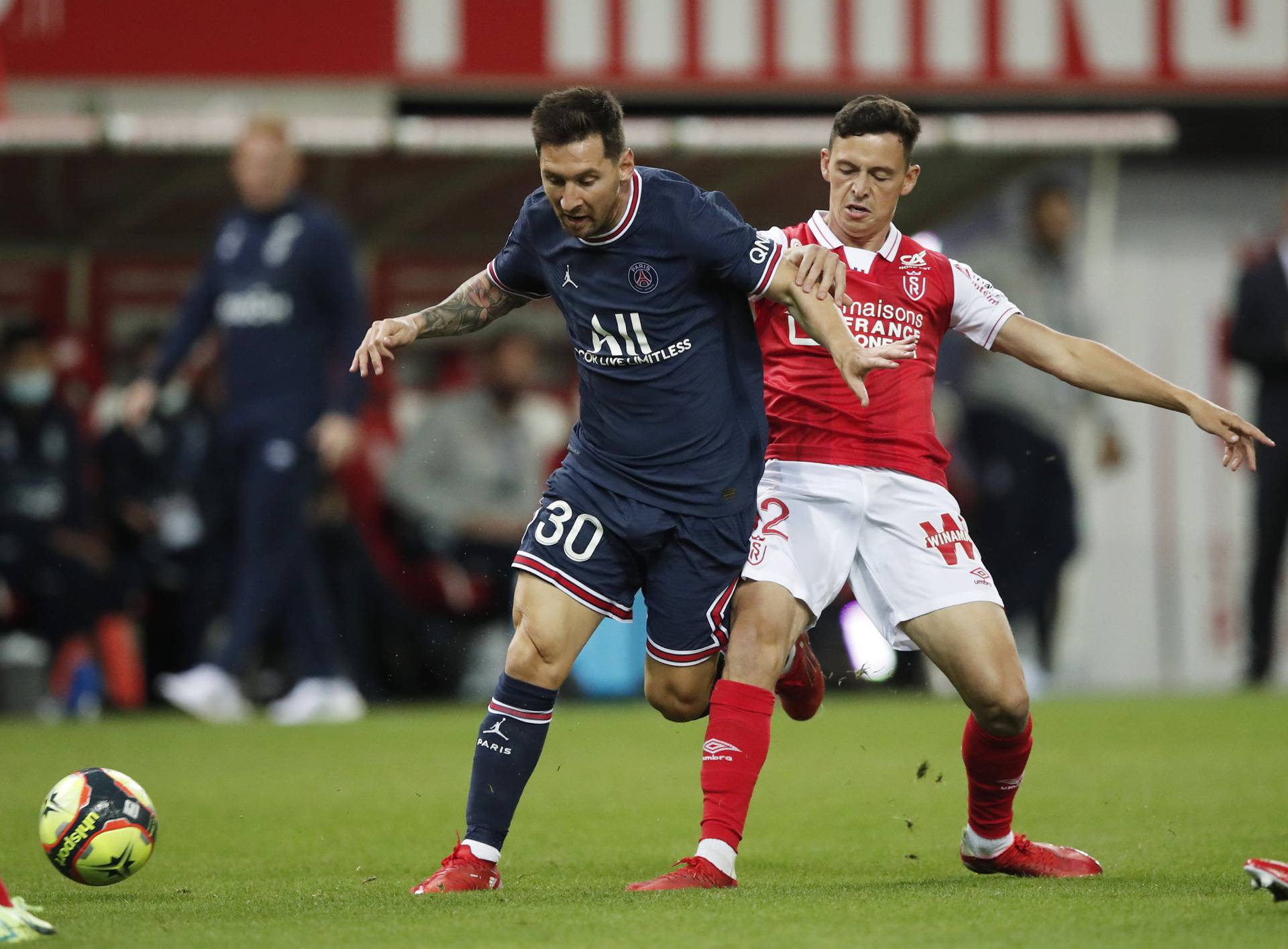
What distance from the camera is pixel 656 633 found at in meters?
5.46

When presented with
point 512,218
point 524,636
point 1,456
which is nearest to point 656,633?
point 524,636

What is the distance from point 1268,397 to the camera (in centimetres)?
1161

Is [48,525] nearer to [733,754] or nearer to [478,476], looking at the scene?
[478,476]

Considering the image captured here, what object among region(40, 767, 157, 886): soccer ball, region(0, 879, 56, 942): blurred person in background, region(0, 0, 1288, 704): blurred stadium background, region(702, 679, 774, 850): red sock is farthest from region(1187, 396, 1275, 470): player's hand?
region(0, 0, 1288, 704): blurred stadium background

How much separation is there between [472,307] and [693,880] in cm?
175

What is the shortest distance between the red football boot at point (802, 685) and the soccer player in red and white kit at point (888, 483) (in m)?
0.30

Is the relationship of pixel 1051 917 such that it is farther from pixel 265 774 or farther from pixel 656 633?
pixel 265 774

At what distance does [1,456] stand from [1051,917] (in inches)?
318

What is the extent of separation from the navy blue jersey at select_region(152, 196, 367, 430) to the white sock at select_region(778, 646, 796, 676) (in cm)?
477

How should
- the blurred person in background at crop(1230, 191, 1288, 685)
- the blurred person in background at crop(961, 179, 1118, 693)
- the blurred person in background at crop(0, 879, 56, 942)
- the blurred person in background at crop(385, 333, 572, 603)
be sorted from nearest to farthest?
1. the blurred person in background at crop(0, 879, 56, 942)
2. the blurred person in background at crop(961, 179, 1118, 693)
3. the blurred person in background at crop(385, 333, 572, 603)
4. the blurred person in background at crop(1230, 191, 1288, 685)

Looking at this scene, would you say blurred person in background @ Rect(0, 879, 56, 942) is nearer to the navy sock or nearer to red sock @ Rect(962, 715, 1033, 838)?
the navy sock

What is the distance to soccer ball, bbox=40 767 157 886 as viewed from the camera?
16.5 ft

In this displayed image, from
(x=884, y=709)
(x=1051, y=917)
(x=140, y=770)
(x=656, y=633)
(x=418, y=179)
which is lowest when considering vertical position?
(x=884, y=709)

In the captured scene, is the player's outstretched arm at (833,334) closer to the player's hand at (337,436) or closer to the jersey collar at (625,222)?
the jersey collar at (625,222)
